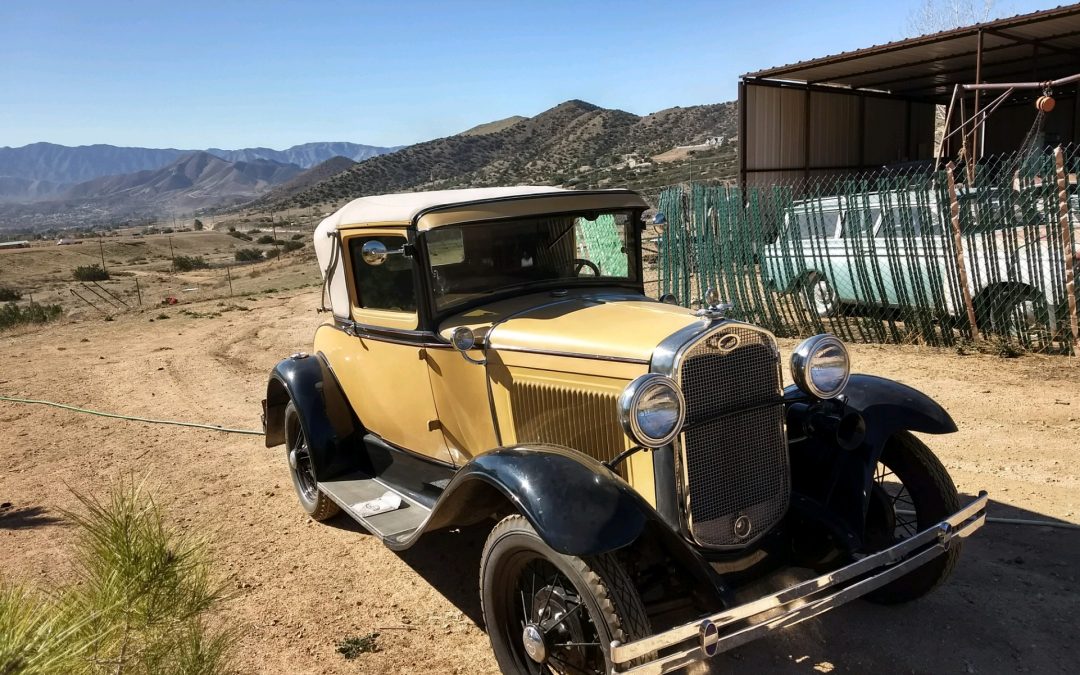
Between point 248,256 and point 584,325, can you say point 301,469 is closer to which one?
point 584,325

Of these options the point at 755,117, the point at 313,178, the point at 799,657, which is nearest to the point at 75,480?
the point at 799,657

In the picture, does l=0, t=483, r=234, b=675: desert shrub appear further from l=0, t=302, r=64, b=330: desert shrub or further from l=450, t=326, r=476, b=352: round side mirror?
l=0, t=302, r=64, b=330: desert shrub

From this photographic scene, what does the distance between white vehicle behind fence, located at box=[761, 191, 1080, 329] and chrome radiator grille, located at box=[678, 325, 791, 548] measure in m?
5.51

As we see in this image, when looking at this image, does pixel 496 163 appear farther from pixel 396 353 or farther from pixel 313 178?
pixel 313 178

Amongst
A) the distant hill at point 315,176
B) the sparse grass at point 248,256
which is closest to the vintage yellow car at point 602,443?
the sparse grass at point 248,256

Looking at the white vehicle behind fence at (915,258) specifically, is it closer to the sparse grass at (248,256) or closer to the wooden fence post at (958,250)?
the wooden fence post at (958,250)

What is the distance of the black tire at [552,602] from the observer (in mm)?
2451

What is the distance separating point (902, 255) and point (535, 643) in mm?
6986

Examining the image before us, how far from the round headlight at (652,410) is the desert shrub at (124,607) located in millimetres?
1475

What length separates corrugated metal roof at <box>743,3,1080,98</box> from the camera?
11805 mm

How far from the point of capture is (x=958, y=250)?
296 inches

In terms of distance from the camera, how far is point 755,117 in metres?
14.3

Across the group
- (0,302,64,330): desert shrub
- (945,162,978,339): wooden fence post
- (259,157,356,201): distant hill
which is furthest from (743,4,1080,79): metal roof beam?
(259,157,356,201): distant hill

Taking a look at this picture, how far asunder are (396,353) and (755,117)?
1226 centimetres
